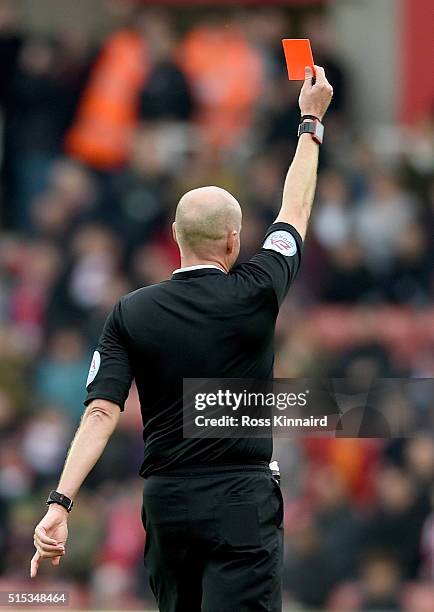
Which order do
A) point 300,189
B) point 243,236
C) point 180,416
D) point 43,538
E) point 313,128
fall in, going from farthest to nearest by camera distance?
1. point 243,236
2. point 313,128
3. point 300,189
4. point 180,416
5. point 43,538

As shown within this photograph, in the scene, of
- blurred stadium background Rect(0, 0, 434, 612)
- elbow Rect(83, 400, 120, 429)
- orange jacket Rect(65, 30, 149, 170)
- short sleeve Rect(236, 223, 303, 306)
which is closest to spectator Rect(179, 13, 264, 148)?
blurred stadium background Rect(0, 0, 434, 612)

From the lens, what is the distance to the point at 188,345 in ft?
16.9

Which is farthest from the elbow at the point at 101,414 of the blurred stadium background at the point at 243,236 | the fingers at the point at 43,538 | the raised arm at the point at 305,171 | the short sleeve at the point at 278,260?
the blurred stadium background at the point at 243,236

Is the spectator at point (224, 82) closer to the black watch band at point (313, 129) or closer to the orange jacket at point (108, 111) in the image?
the orange jacket at point (108, 111)

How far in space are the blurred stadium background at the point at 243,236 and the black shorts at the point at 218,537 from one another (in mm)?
4530

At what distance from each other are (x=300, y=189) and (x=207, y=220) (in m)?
0.42

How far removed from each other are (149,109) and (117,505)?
369 centimetres

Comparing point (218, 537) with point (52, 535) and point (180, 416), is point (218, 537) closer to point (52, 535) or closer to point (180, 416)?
point (180, 416)

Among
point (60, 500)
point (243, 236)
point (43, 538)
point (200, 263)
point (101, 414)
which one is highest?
point (243, 236)

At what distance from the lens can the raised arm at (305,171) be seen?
5.39 m

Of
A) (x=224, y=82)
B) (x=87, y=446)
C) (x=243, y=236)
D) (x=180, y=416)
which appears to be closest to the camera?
(x=87, y=446)

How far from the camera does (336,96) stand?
1324 centimetres

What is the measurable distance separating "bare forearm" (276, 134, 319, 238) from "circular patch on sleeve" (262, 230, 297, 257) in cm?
6

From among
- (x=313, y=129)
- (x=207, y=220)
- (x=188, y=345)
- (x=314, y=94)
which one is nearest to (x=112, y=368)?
(x=188, y=345)
